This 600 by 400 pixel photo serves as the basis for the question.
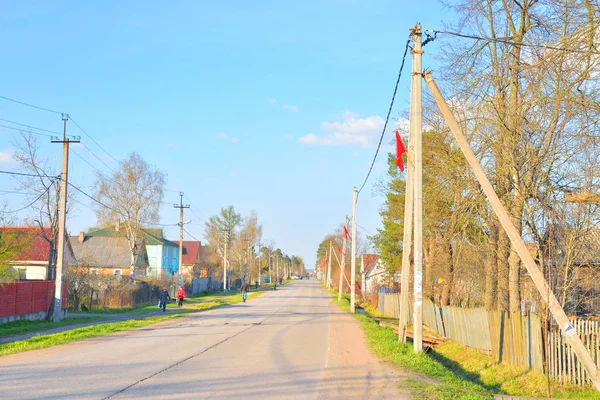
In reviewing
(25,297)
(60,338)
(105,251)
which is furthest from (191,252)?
(60,338)

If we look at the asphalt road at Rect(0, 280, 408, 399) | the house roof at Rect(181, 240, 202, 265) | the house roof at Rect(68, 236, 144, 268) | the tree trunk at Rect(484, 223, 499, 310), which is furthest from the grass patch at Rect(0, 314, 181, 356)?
→ the house roof at Rect(181, 240, 202, 265)

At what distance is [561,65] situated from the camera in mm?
11320

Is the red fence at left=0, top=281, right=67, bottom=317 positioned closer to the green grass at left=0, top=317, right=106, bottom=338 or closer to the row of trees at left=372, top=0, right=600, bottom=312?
the green grass at left=0, top=317, right=106, bottom=338

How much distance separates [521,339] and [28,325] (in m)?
19.6

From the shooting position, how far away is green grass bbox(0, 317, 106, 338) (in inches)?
864

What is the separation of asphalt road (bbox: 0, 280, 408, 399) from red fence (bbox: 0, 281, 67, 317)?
7948mm

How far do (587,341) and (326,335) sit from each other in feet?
34.0

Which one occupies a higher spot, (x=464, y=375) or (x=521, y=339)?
(x=521, y=339)

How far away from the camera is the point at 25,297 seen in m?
26.5

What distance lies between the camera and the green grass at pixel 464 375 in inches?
408

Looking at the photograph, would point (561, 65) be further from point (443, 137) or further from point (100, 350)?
point (100, 350)

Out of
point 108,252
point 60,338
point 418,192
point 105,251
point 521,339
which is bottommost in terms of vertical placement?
point 60,338

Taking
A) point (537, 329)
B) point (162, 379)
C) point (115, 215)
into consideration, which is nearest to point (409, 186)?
point (537, 329)

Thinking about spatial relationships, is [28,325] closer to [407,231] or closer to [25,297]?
[25,297]
